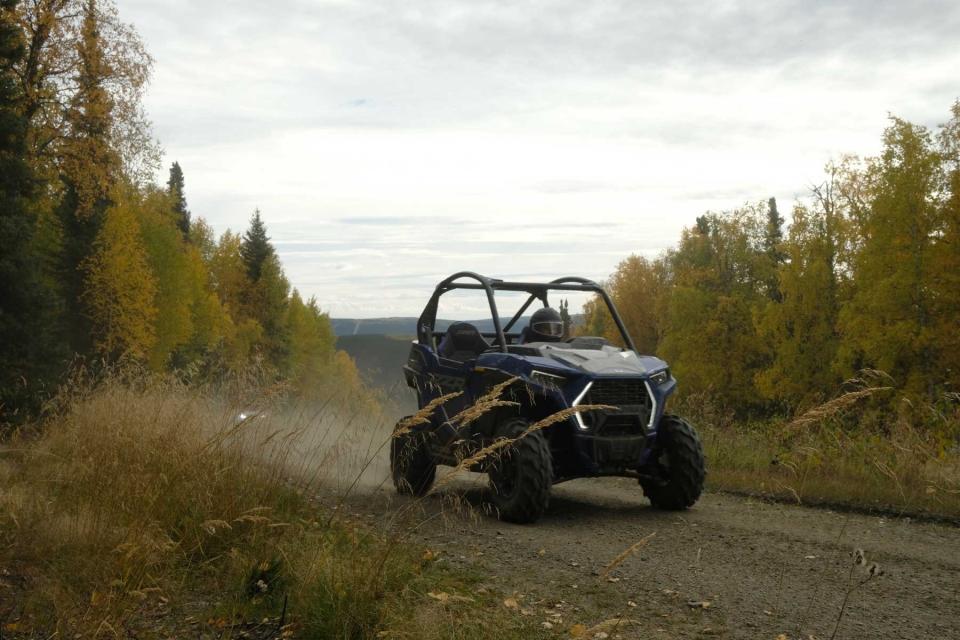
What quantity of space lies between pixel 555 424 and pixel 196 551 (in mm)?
3441

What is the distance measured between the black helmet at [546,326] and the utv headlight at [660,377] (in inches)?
50.2

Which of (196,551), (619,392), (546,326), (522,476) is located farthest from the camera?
(546,326)

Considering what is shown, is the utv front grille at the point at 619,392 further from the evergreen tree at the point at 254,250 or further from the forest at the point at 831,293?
the evergreen tree at the point at 254,250

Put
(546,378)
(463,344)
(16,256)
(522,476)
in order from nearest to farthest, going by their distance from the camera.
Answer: (522,476), (546,378), (463,344), (16,256)

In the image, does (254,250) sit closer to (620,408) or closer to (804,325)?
(804,325)

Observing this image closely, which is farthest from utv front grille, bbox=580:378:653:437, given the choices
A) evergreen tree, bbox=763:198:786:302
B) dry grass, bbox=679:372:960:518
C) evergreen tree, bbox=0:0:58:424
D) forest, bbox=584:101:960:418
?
evergreen tree, bbox=763:198:786:302

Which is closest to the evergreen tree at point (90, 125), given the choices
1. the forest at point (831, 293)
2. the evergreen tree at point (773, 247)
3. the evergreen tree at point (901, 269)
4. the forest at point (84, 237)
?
the forest at point (84, 237)

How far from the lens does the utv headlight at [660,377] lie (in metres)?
8.08

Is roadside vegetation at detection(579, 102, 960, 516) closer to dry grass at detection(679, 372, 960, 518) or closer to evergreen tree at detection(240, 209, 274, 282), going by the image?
dry grass at detection(679, 372, 960, 518)

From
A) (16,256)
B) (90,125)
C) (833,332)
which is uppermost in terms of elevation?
(90,125)

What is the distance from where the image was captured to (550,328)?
9.25 m

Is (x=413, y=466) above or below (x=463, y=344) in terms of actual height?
below

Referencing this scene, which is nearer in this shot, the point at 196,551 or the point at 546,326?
the point at 196,551

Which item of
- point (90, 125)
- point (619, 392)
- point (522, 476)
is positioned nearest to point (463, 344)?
point (619, 392)
